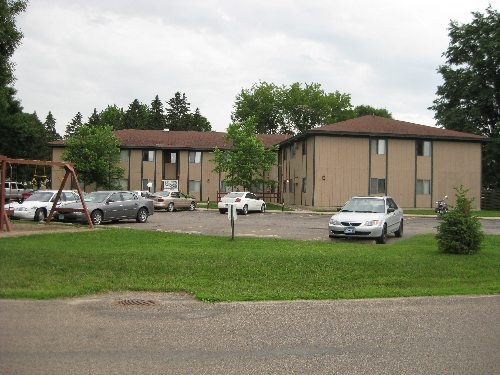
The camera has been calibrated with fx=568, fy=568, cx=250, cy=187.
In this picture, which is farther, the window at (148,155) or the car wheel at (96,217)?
the window at (148,155)

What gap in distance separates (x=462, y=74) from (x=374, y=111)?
107 feet

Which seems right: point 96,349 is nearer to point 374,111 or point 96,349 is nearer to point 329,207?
point 329,207

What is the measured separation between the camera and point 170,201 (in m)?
37.3

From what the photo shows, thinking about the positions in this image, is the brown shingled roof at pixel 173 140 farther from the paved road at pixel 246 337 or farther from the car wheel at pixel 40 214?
the paved road at pixel 246 337

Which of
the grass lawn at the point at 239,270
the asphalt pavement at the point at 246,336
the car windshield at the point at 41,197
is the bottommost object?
the asphalt pavement at the point at 246,336

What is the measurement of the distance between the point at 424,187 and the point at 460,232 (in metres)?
30.7

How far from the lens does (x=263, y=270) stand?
11.2m

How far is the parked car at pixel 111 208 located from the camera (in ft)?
73.9

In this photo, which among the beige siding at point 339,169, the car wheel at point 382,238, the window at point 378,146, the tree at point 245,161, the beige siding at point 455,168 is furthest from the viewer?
the tree at point 245,161

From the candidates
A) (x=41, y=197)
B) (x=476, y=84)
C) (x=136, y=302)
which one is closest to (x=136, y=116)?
(x=476, y=84)

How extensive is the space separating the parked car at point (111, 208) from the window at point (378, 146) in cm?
2118

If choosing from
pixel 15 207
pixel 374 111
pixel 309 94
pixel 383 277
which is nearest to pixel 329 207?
pixel 15 207

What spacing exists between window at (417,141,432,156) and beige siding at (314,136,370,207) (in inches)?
173

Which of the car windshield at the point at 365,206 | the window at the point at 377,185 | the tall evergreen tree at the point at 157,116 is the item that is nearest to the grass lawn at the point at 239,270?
the car windshield at the point at 365,206
